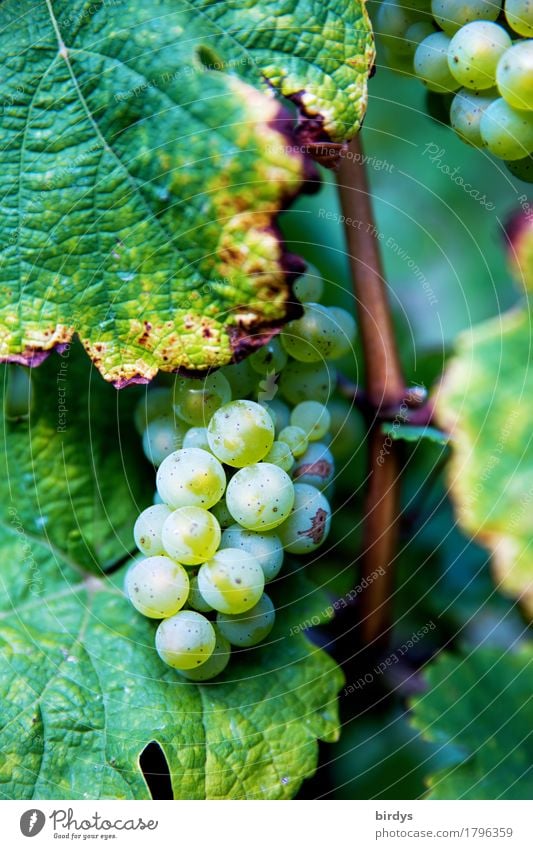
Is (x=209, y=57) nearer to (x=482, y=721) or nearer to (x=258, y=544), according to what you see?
(x=258, y=544)

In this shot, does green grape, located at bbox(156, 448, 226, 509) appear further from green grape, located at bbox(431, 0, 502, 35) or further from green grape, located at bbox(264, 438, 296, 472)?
green grape, located at bbox(431, 0, 502, 35)

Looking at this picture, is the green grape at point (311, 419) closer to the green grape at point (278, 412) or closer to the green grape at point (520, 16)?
the green grape at point (278, 412)

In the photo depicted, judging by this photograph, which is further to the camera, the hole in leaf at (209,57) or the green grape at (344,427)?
the green grape at (344,427)

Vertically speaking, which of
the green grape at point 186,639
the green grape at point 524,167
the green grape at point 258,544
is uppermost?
the green grape at point 524,167

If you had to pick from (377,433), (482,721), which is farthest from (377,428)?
(482,721)

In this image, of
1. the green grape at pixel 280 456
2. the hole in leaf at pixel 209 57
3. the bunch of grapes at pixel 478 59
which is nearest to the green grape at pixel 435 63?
the bunch of grapes at pixel 478 59

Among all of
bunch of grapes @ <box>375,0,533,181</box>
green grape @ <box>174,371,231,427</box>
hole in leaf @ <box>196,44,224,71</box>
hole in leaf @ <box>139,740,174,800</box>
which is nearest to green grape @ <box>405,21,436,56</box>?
bunch of grapes @ <box>375,0,533,181</box>

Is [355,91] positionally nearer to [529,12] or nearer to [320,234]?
[529,12]
